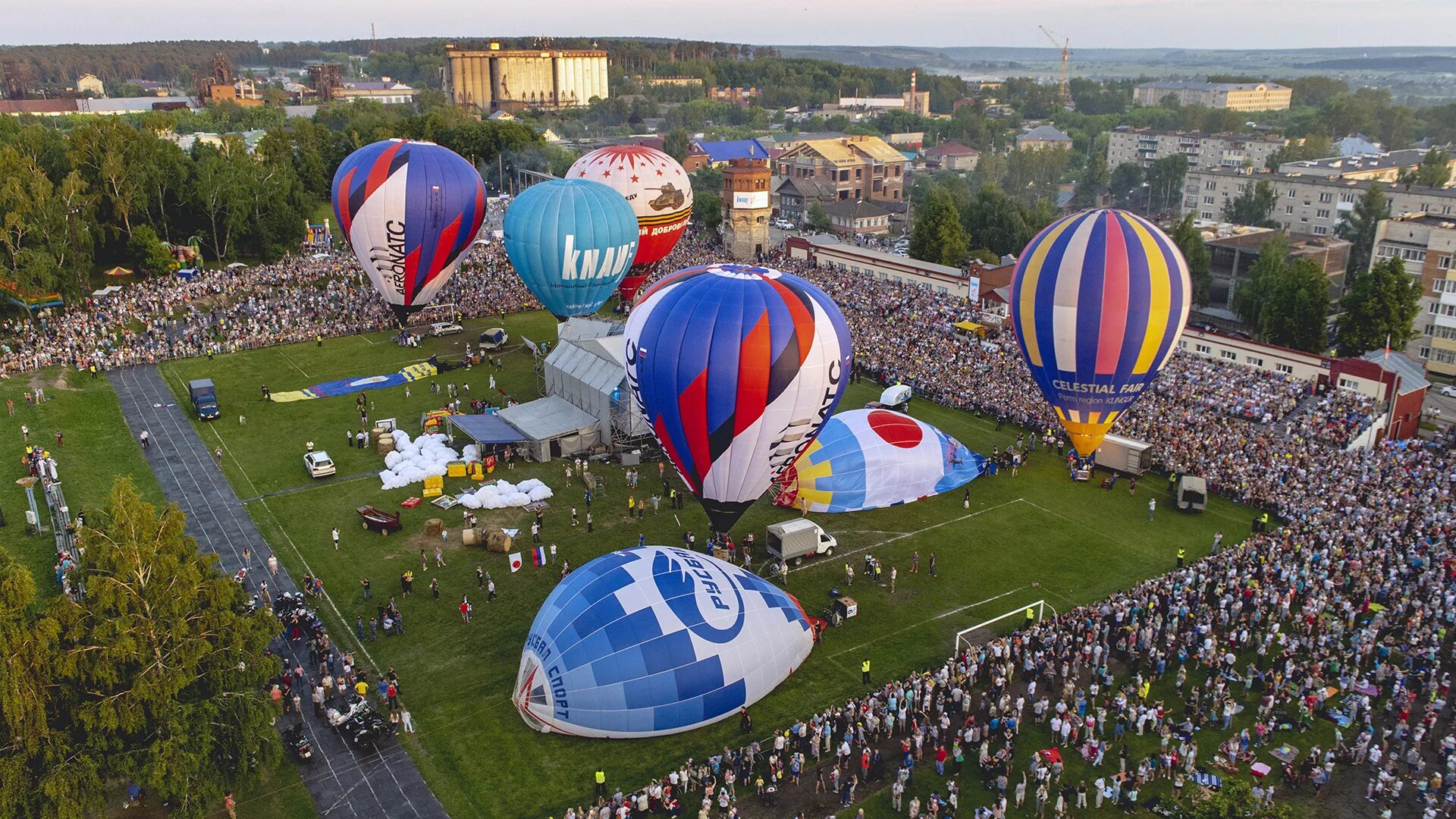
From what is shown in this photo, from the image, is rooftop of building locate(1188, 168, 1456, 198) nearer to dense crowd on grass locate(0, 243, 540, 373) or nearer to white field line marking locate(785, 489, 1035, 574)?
white field line marking locate(785, 489, 1035, 574)

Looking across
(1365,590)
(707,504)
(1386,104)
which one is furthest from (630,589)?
(1386,104)

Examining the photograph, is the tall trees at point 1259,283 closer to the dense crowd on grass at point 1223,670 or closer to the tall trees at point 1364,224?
the tall trees at point 1364,224

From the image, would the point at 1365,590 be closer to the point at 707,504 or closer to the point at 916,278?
the point at 707,504

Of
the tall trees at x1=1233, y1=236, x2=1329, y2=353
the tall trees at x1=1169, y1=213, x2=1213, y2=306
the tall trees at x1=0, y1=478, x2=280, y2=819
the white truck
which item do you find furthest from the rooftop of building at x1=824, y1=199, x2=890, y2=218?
the tall trees at x1=0, y1=478, x2=280, y2=819

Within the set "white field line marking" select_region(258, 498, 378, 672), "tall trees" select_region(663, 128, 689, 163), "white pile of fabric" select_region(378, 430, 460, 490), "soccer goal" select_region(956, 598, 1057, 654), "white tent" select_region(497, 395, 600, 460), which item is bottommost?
"white field line marking" select_region(258, 498, 378, 672)

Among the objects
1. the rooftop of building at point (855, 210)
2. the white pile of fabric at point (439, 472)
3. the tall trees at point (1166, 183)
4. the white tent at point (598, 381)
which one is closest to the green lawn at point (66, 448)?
the white pile of fabric at point (439, 472)

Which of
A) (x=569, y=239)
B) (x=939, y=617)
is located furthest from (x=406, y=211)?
(x=939, y=617)
